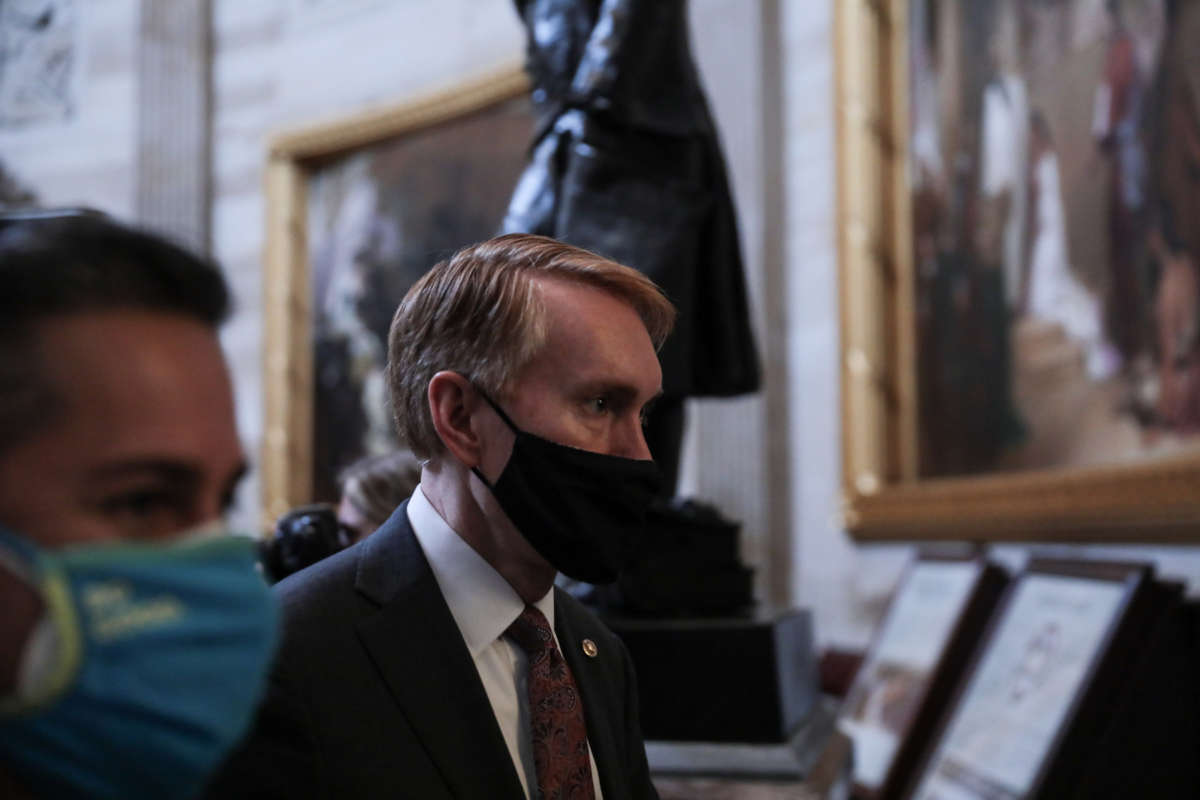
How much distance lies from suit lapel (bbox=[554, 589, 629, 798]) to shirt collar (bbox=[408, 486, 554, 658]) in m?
0.16

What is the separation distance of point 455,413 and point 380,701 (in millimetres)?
477

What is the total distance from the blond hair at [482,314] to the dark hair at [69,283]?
744 mm

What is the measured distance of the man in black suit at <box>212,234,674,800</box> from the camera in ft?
5.50

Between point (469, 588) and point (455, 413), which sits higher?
point (455, 413)

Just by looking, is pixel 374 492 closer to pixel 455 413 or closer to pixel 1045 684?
pixel 455 413

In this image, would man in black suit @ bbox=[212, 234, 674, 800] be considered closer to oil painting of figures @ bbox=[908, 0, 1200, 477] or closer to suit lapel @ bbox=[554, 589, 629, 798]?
suit lapel @ bbox=[554, 589, 629, 798]

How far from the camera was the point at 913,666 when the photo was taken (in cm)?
556

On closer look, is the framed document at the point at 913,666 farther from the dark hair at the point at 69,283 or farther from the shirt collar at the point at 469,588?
the dark hair at the point at 69,283

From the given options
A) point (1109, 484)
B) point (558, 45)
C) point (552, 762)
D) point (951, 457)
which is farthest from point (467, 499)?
point (951, 457)

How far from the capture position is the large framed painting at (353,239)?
10.1 metres

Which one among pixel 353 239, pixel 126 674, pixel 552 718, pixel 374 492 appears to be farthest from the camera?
pixel 353 239

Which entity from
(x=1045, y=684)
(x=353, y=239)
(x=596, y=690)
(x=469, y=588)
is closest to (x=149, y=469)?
(x=469, y=588)

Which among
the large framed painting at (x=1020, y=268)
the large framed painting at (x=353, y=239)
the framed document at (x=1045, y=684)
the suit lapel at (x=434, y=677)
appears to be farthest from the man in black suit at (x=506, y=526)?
the large framed painting at (x=353, y=239)

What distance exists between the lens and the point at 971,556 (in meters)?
5.71
